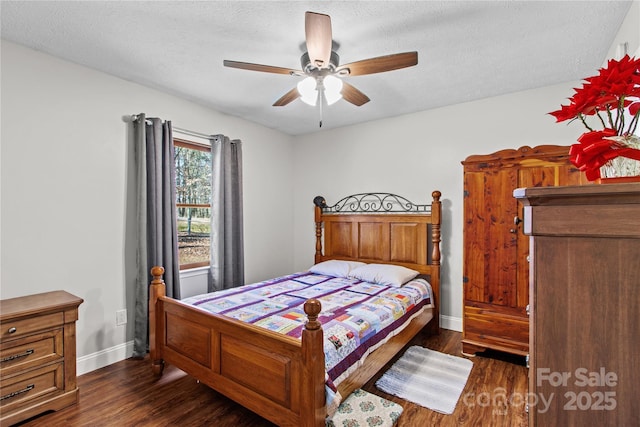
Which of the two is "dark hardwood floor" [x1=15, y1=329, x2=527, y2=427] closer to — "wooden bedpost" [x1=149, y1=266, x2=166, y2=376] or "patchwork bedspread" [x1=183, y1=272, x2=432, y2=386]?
"wooden bedpost" [x1=149, y1=266, x2=166, y2=376]

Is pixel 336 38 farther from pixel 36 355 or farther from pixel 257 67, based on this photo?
pixel 36 355

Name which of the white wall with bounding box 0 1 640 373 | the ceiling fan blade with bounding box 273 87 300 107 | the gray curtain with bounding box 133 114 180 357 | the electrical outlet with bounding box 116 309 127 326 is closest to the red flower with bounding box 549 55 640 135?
the white wall with bounding box 0 1 640 373

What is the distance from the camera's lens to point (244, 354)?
6.27ft

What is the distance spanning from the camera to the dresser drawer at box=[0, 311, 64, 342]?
1904 millimetres

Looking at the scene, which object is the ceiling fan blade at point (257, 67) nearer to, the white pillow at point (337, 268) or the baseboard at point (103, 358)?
the white pillow at point (337, 268)

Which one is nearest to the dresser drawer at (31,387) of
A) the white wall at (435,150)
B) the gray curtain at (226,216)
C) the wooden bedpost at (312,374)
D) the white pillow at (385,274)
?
the gray curtain at (226,216)

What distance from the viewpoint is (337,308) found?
8.02 ft

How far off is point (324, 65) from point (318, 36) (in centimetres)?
25

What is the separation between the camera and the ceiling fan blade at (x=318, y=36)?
5.16ft

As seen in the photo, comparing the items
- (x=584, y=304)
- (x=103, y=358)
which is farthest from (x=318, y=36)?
(x=103, y=358)

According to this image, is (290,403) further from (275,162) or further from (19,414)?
(275,162)

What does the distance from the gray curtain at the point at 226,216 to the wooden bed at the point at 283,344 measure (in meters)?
0.95

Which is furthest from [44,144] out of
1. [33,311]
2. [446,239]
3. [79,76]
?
[446,239]

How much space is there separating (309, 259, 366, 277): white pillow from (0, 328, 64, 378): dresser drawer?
2.43 m
